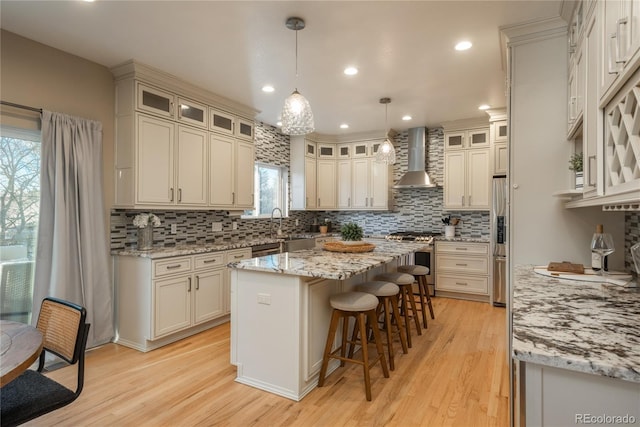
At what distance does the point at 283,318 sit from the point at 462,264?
11.5ft

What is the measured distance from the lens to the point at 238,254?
13.2ft

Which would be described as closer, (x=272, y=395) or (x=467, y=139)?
(x=272, y=395)

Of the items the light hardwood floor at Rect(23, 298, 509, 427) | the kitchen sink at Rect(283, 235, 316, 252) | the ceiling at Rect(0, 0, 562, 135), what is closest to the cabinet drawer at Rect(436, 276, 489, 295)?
the light hardwood floor at Rect(23, 298, 509, 427)

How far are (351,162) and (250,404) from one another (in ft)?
14.8

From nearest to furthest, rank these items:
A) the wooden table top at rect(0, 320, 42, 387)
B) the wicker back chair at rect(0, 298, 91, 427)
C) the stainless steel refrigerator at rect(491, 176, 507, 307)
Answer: the wooden table top at rect(0, 320, 42, 387) → the wicker back chair at rect(0, 298, 91, 427) → the stainless steel refrigerator at rect(491, 176, 507, 307)

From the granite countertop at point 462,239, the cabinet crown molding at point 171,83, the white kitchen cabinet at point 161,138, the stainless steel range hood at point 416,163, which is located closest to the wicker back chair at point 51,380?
the white kitchen cabinet at point 161,138

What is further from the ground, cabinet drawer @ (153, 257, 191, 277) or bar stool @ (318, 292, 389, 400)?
cabinet drawer @ (153, 257, 191, 277)

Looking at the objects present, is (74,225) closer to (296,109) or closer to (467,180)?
(296,109)

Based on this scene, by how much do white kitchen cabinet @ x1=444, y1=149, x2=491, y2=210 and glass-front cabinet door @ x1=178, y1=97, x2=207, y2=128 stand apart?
358 cm

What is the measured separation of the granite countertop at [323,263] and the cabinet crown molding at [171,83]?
2.10 m

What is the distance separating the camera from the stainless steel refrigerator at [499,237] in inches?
178

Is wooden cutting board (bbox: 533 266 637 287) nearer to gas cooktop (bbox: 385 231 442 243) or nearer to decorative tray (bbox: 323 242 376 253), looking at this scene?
decorative tray (bbox: 323 242 376 253)

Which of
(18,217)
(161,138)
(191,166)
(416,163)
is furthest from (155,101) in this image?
(416,163)

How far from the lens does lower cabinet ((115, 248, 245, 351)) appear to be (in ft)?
10.3
